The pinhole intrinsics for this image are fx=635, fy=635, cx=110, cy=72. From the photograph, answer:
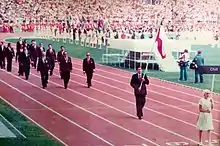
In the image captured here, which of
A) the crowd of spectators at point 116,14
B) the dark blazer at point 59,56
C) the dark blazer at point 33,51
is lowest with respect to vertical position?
the dark blazer at point 59,56

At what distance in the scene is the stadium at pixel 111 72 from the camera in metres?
5.55

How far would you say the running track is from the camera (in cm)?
555

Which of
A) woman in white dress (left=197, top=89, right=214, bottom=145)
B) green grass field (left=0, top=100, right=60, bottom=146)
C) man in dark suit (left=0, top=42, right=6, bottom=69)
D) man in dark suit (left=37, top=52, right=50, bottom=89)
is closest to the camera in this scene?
green grass field (left=0, top=100, right=60, bottom=146)

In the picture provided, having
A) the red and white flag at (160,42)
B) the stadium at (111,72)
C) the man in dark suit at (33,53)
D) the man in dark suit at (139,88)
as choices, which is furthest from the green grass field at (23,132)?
the red and white flag at (160,42)

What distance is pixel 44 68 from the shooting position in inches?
223

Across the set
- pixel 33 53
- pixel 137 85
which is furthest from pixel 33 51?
pixel 137 85

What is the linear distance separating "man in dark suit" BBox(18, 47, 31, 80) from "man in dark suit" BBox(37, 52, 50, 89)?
10cm

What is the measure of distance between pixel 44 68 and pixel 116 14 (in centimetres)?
81

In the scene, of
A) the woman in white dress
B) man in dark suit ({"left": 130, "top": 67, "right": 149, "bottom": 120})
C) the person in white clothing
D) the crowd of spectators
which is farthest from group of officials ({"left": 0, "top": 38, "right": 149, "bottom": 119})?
the woman in white dress

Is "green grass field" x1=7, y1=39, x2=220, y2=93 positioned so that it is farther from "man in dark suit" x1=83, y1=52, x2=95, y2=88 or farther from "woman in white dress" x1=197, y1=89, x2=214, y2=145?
"woman in white dress" x1=197, y1=89, x2=214, y2=145

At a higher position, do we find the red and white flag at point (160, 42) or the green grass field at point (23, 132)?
the red and white flag at point (160, 42)

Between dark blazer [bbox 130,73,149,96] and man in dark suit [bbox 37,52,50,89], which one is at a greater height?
man in dark suit [bbox 37,52,50,89]

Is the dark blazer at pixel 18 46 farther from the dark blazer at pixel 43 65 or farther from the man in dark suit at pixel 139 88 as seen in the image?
the man in dark suit at pixel 139 88

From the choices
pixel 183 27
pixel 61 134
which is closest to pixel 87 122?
pixel 61 134
